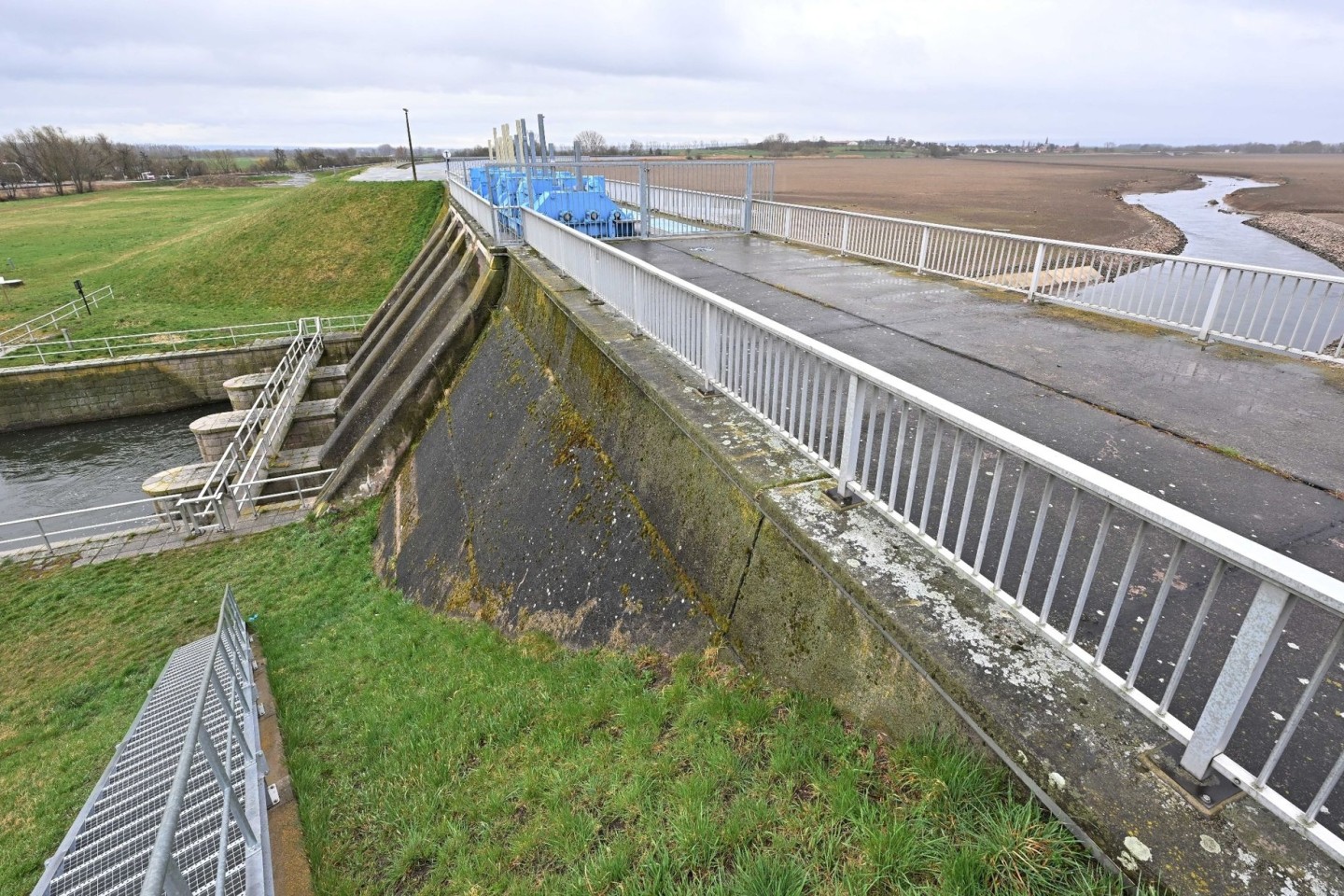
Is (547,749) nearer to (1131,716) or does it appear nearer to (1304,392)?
(1131,716)

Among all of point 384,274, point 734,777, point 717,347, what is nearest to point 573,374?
point 717,347

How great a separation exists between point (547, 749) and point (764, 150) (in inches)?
6336

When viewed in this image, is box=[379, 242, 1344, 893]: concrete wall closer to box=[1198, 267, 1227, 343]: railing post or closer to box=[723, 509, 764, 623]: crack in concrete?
box=[723, 509, 764, 623]: crack in concrete

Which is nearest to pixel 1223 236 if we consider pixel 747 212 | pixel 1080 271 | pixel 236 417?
pixel 1080 271

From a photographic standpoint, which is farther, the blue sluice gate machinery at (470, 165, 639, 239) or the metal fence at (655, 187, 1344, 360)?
the blue sluice gate machinery at (470, 165, 639, 239)

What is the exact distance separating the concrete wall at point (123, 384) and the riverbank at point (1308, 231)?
137 feet

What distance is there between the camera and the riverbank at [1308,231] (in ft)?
92.3

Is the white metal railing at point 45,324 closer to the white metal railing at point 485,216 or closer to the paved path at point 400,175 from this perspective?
the paved path at point 400,175

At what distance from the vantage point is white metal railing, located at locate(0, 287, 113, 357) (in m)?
23.8

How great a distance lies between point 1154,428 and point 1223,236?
123 ft

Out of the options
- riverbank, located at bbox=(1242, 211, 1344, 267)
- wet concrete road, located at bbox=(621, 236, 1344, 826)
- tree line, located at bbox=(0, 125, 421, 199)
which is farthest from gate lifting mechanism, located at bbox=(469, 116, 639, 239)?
tree line, located at bbox=(0, 125, 421, 199)

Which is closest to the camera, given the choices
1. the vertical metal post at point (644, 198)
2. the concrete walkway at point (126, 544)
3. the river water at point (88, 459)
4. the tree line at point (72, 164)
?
the concrete walkway at point (126, 544)

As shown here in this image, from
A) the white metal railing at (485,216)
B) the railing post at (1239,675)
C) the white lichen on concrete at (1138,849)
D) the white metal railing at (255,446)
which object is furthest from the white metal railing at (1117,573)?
the white metal railing at (255,446)

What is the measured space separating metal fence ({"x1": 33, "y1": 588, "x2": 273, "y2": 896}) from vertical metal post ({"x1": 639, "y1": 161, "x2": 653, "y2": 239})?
12.9 metres
